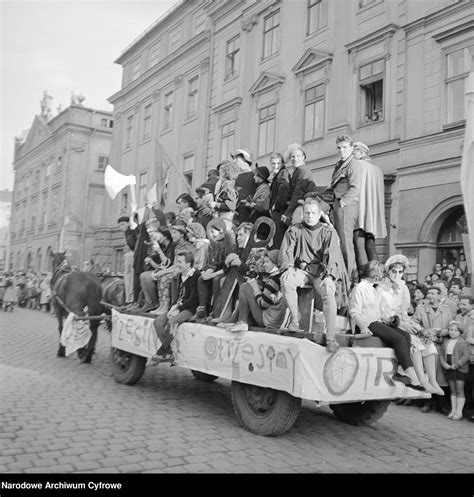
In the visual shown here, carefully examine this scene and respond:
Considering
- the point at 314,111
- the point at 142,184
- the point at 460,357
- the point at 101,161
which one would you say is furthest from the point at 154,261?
the point at 101,161

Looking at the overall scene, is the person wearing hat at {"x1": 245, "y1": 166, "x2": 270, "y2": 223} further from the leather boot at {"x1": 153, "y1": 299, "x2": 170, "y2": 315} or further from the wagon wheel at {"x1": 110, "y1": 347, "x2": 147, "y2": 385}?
the wagon wheel at {"x1": 110, "y1": 347, "x2": 147, "y2": 385}

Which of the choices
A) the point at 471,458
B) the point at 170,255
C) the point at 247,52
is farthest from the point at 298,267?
the point at 247,52

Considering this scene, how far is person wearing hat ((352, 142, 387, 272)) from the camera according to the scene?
638 cm

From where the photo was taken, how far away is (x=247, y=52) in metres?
21.5

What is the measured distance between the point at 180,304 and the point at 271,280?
1.50m

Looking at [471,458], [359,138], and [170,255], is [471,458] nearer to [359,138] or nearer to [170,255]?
[170,255]

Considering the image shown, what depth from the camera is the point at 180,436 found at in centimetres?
530

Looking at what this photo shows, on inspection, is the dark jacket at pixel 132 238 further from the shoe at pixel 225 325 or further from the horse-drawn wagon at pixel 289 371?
the shoe at pixel 225 325

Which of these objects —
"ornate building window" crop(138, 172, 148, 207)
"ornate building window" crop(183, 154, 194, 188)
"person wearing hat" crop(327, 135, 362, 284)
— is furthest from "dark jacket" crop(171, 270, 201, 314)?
"ornate building window" crop(138, 172, 148, 207)

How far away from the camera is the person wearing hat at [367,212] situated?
20.9 feet

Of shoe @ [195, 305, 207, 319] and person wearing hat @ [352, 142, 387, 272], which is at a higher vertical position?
person wearing hat @ [352, 142, 387, 272]

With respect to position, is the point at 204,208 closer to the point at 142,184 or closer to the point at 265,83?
the point at 265,83

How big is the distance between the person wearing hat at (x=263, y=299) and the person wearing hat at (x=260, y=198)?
1224mm

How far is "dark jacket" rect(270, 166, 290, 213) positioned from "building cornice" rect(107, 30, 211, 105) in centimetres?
1962
